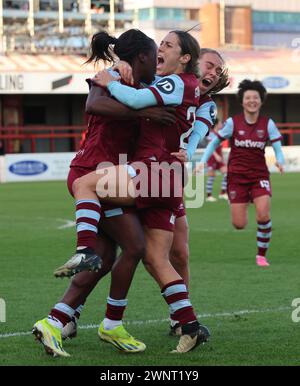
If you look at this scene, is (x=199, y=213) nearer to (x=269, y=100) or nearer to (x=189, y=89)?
(x=189, y=89)

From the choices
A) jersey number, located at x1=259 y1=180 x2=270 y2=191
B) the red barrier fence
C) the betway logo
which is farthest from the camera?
the red barrier fence

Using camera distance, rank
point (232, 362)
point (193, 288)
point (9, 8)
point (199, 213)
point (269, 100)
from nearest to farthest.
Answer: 1. point (232, 362)
2. point (193, 288)
3. point (199, 213)
4. point (269, 100)
5. point (9, 8)

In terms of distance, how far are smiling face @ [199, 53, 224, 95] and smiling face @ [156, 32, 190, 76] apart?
0.77 metres

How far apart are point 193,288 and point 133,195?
11.7 feet

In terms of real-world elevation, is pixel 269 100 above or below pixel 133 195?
below

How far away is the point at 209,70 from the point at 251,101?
4.68m

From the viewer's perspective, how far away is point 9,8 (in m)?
56.7

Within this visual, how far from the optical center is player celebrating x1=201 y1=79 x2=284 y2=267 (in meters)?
12.5

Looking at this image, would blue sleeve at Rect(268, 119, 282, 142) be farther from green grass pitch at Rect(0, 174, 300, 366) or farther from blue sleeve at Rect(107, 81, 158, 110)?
blue sleeve at Rect(107, 81, 158, 110)

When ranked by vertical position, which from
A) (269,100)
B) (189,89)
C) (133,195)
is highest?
(189,89)

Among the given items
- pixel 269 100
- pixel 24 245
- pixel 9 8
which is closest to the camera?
pixel 24 245

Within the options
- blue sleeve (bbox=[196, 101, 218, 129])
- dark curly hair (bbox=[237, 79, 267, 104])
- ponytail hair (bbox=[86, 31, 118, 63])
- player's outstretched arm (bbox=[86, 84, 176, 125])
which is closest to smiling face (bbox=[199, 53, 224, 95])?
blue sleeve (bbox=[196, 101, 218, 129])

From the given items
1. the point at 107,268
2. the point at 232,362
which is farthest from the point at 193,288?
the point at 232,362

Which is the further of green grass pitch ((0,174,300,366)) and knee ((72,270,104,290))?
knee ((72,270,104,290))
